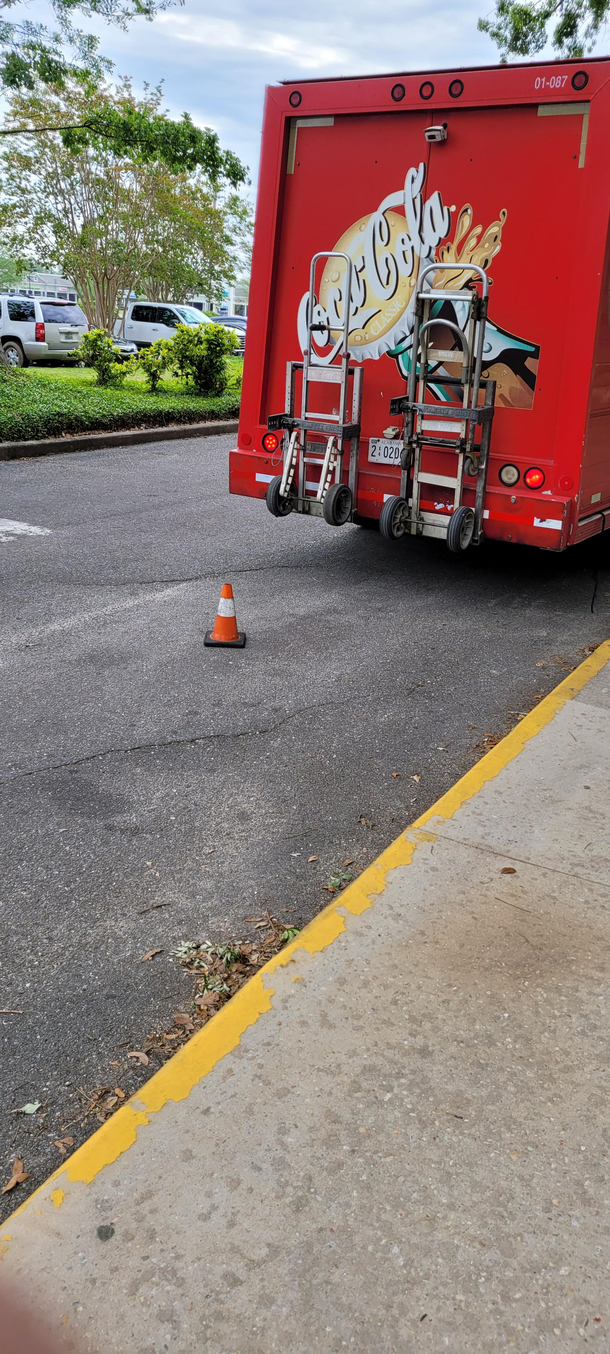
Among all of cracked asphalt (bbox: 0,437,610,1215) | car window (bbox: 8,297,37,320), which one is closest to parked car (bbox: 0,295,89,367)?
car window (bbox: 8,297,37,320)

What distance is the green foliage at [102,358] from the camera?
17.5 meters

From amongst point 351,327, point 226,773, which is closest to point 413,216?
point 351,327

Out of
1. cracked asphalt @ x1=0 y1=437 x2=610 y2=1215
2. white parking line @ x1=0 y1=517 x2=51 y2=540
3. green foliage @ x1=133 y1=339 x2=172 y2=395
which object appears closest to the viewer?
cracked asphalt @ x1=0 y1=437 x2=610 y2=1215

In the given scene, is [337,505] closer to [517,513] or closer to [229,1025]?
[517,513]

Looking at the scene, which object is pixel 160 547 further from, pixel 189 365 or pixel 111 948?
pixel 189 365

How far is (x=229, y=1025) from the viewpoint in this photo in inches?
108

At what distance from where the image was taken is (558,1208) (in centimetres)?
221

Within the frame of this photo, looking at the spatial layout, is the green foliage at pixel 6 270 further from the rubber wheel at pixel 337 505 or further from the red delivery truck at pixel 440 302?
the rubber wheel at pixel 337 505

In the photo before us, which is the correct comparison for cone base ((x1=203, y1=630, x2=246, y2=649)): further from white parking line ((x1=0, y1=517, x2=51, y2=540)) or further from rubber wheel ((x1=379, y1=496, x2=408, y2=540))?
white parking line ((x1=0, y1=517, x2=51, y2=540))

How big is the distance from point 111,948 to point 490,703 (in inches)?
108

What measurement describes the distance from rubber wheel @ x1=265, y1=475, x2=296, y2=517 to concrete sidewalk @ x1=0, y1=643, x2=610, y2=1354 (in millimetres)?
4453

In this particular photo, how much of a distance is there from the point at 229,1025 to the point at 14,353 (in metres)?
23.7

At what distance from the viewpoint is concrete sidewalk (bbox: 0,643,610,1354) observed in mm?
1985

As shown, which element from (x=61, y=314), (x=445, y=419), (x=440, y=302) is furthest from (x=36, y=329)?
(x=445, y=419)
